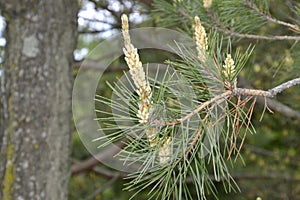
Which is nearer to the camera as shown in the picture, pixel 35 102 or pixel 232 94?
pixel 232 94

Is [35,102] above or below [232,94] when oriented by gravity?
below

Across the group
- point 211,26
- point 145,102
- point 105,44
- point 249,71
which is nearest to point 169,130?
point 145,102

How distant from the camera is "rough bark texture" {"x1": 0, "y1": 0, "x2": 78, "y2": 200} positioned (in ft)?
4.82

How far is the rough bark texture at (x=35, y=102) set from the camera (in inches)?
57.9

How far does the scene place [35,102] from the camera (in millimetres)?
1495

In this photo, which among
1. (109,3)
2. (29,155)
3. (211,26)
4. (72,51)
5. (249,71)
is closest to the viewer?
(211,26)

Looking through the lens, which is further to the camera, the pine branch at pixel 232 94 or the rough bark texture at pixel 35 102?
the rough bark texture at pixel 35 102

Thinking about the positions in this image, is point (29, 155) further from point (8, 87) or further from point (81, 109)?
point (81, 109)

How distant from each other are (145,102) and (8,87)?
83 cm

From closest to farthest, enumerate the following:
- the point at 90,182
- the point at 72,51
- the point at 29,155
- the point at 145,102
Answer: the point at 145,102
the point at 29,155
the point at 72,51
the point at 90,182

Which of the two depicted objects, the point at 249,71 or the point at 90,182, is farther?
the point at 90,182

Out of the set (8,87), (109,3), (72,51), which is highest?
(109,3)

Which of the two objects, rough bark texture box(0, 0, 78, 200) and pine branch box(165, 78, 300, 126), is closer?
pine branch box(165, 78, 300, 126)

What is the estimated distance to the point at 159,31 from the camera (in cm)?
190
